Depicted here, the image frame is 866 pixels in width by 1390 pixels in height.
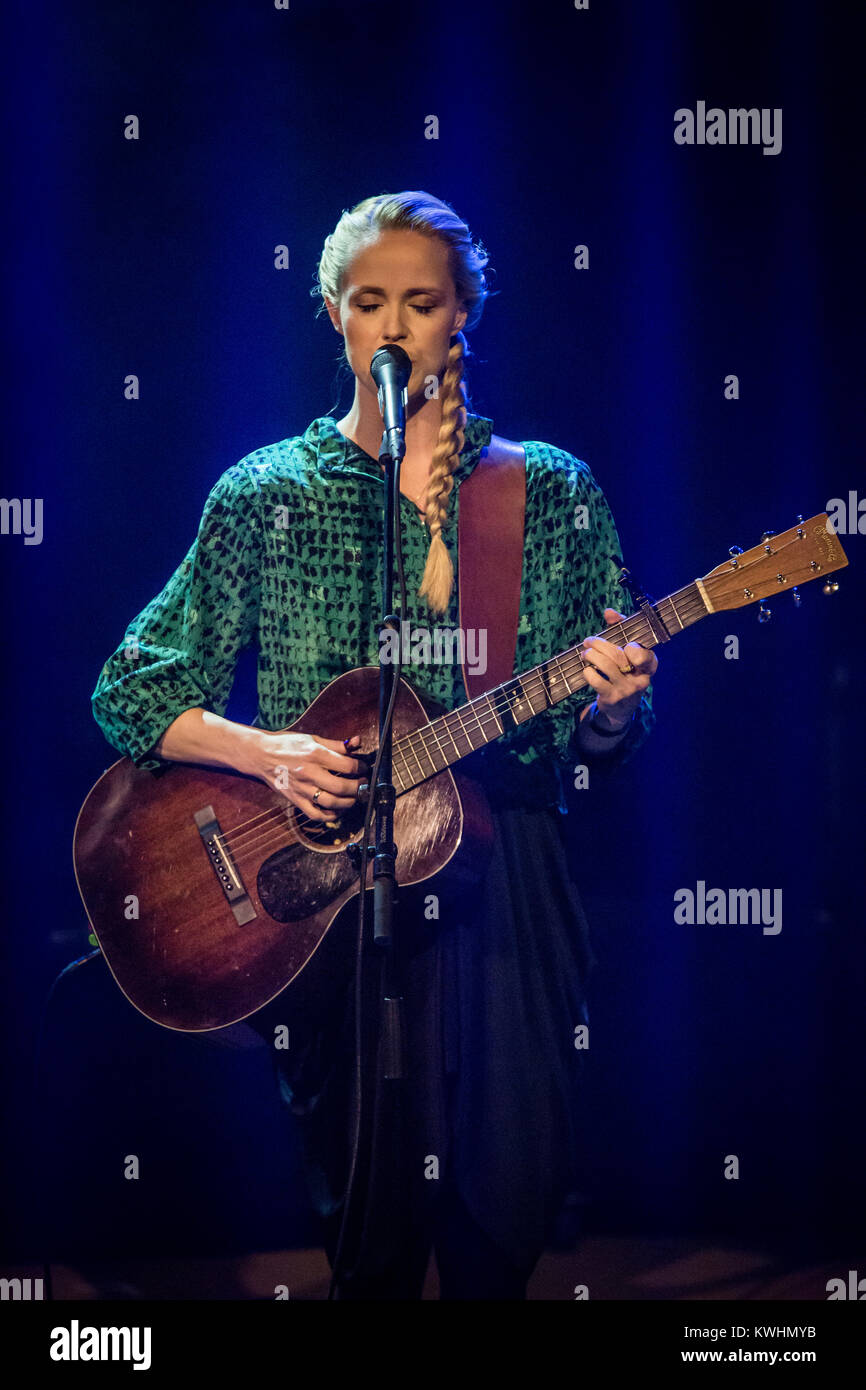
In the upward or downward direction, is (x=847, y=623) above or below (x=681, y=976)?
above

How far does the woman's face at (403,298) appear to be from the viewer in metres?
2.46

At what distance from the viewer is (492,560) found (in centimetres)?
254

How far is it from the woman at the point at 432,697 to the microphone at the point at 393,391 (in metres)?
0.32

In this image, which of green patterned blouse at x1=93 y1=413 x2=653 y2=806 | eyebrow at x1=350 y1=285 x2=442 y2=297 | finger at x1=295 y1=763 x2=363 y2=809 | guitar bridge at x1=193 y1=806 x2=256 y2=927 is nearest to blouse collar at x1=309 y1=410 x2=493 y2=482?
green patterned blouse at x1=93 y1=413 x2=653 y2=806

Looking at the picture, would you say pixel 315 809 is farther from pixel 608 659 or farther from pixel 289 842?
pixel 608 659

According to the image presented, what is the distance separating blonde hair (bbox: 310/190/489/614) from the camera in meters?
2.48

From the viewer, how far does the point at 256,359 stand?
3.08m

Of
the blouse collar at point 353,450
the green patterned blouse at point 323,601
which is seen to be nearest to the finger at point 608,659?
the green patterned blouse at point 323,601

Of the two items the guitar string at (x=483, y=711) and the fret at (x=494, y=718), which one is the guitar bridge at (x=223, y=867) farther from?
the fret at (x=494, y=718)

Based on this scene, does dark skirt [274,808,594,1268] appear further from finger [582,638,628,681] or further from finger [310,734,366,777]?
finger [582,638,628,681]

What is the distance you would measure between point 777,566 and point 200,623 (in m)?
1.12
